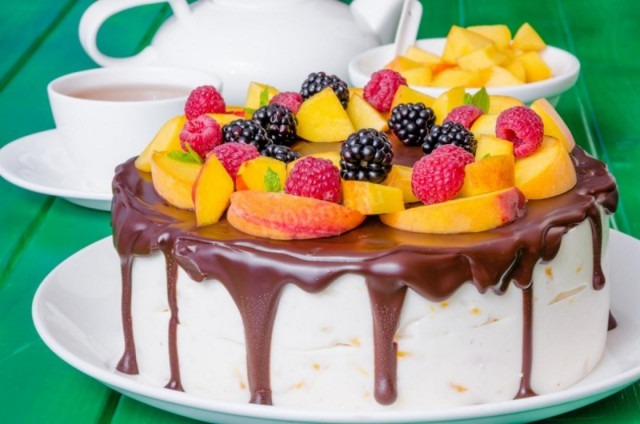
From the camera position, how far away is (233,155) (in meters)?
1.80

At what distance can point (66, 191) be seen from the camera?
255 centimetres

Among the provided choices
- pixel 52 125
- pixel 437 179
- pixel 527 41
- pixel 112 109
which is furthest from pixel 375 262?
pixel 52 125

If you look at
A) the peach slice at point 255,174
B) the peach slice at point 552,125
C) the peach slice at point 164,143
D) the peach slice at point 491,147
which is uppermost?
the peach slice at point 255,174

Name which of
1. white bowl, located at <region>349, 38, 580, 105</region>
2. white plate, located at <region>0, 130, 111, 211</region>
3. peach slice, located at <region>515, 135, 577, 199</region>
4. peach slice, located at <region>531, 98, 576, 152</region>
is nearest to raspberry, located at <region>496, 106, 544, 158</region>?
peach slice, located at <region>515, 135, 577, 199</region>

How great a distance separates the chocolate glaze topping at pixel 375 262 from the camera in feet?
5.19

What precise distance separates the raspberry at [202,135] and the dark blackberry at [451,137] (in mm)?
354

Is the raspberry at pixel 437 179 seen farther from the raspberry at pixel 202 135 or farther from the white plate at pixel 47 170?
the white plate at pixel 47 170

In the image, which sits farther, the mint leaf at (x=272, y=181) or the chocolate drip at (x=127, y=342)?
the chocolate drip at (x=127, y=342)

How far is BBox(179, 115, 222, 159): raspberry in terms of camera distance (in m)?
1.92

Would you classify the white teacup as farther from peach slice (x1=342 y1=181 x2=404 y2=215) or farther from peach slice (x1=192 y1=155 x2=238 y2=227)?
peach slice (x1=342 y1=181 x2=404 y2=215)

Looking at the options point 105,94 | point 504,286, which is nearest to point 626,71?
point 105,94

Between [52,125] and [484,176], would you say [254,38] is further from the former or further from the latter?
[484,176]

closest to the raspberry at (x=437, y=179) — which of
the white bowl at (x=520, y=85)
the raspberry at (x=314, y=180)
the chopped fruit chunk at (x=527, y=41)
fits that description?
the raspberry at (x=314, y=180)

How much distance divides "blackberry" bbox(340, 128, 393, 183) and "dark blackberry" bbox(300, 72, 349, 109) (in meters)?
0.43
